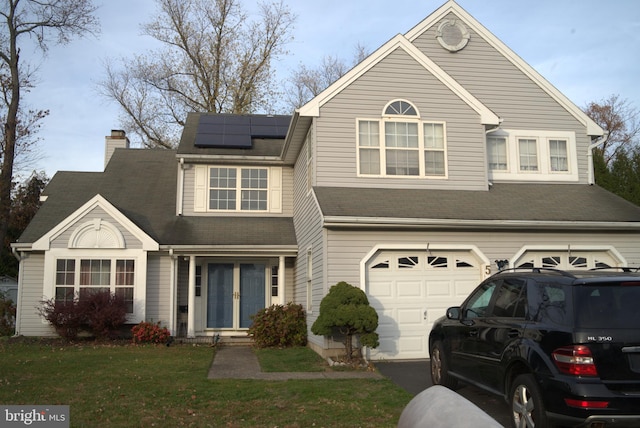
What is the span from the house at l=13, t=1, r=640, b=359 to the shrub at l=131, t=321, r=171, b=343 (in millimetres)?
555

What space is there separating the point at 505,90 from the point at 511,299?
10.6 metres

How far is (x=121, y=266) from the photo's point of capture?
51.2ft

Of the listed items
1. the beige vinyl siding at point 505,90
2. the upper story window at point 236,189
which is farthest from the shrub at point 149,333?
the beige vinyl siding at point 505,90

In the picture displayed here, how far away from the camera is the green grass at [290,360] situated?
1103 centimetres

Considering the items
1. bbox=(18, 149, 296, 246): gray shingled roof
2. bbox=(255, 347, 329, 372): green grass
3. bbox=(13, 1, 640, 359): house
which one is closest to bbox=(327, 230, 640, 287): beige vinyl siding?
bbox=(13, 1, 640, 359): house

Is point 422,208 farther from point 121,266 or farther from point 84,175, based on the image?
Result: point 84,175

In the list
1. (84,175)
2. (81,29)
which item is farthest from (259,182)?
(81,29)

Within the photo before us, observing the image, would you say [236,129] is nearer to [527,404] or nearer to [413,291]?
[413,291]

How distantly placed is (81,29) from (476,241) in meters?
20.2

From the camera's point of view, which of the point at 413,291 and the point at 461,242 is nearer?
the point at 413,291

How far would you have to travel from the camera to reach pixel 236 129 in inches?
755

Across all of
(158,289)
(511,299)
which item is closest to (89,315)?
(158,289)

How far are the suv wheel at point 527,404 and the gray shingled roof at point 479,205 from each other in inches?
248

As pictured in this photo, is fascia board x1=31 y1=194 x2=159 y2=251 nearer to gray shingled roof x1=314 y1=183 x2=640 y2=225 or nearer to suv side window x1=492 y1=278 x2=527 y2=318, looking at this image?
gray shingled roof x1=314 y1=183 x2=640 y2=225
